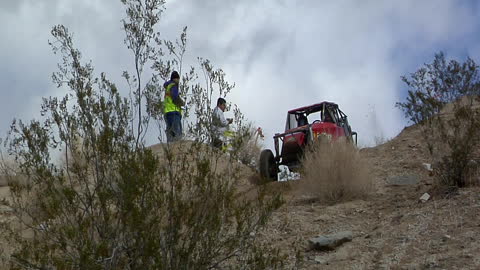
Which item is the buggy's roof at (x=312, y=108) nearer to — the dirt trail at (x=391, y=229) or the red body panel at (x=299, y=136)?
the red body panel at (x=299, y=136)

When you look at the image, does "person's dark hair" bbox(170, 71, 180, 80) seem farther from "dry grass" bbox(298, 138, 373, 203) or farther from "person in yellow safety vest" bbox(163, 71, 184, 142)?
"dry grass" bbox(298, 138, 373, 203)

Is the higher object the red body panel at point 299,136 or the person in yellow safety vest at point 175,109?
the red body panel at point 299,136

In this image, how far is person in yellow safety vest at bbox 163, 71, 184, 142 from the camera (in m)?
5.92

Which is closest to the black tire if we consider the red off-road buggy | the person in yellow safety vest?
the red off-road buggy

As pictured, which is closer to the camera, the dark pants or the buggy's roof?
the dark pants

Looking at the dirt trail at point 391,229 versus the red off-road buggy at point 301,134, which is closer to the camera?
the dirt trail at point 391,229

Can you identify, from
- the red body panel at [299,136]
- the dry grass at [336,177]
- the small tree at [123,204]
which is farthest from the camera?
the red body panel at [299,136]

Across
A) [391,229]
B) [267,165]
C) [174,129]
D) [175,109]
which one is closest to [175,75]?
[175,109]

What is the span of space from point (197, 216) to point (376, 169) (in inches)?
273

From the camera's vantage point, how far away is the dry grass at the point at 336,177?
9.35 metres

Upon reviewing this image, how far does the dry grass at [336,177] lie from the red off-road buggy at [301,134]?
171 centimetres

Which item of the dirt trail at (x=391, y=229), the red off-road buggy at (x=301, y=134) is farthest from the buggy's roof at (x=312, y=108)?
the dirt trail at (x=391, y=229)

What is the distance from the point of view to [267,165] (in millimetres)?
12016

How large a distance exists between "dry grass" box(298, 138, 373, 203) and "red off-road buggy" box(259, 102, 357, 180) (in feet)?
5.61
